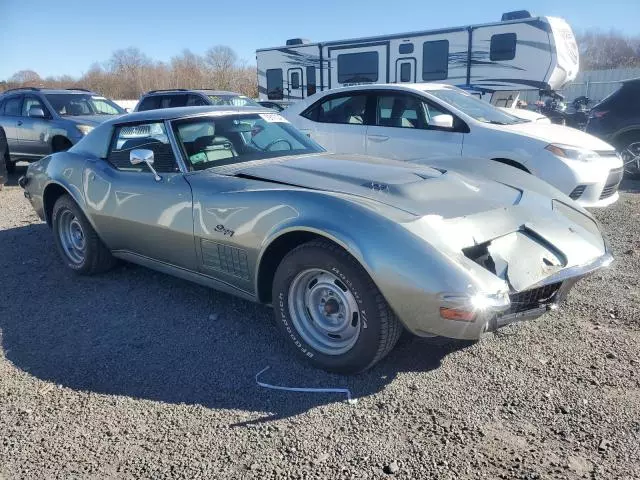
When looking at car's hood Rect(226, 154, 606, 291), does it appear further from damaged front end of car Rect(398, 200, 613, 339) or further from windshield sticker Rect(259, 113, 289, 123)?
windshield sticker Rect(259, 113, 289, 123)

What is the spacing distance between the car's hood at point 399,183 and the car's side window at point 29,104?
8.43 m

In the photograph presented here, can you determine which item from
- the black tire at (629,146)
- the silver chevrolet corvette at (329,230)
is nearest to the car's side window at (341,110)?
the silver chevrolet corvette at (329,230)

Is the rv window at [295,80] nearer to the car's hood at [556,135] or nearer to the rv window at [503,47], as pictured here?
the rv window at [503,47]

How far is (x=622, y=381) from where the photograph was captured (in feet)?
9.21

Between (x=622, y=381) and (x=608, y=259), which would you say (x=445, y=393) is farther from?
(x=608, y=259)

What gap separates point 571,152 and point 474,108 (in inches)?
57.1

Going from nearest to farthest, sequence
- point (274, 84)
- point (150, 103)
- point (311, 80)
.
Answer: point (150, 103)
point (311, 80)
point (274, 84)

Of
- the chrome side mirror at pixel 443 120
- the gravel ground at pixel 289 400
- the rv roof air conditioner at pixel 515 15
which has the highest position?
the rv roof air conditioner at pixel 515 15

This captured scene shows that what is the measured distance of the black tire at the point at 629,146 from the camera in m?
8.68

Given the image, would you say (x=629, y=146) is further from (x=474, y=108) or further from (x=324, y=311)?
(x=324, y=311)

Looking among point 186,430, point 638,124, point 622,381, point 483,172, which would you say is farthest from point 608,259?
point 638,124

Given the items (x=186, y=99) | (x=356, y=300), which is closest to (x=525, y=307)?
(x=356, y=300)

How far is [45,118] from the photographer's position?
33.0 feet

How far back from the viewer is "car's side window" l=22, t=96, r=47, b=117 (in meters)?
10.2
